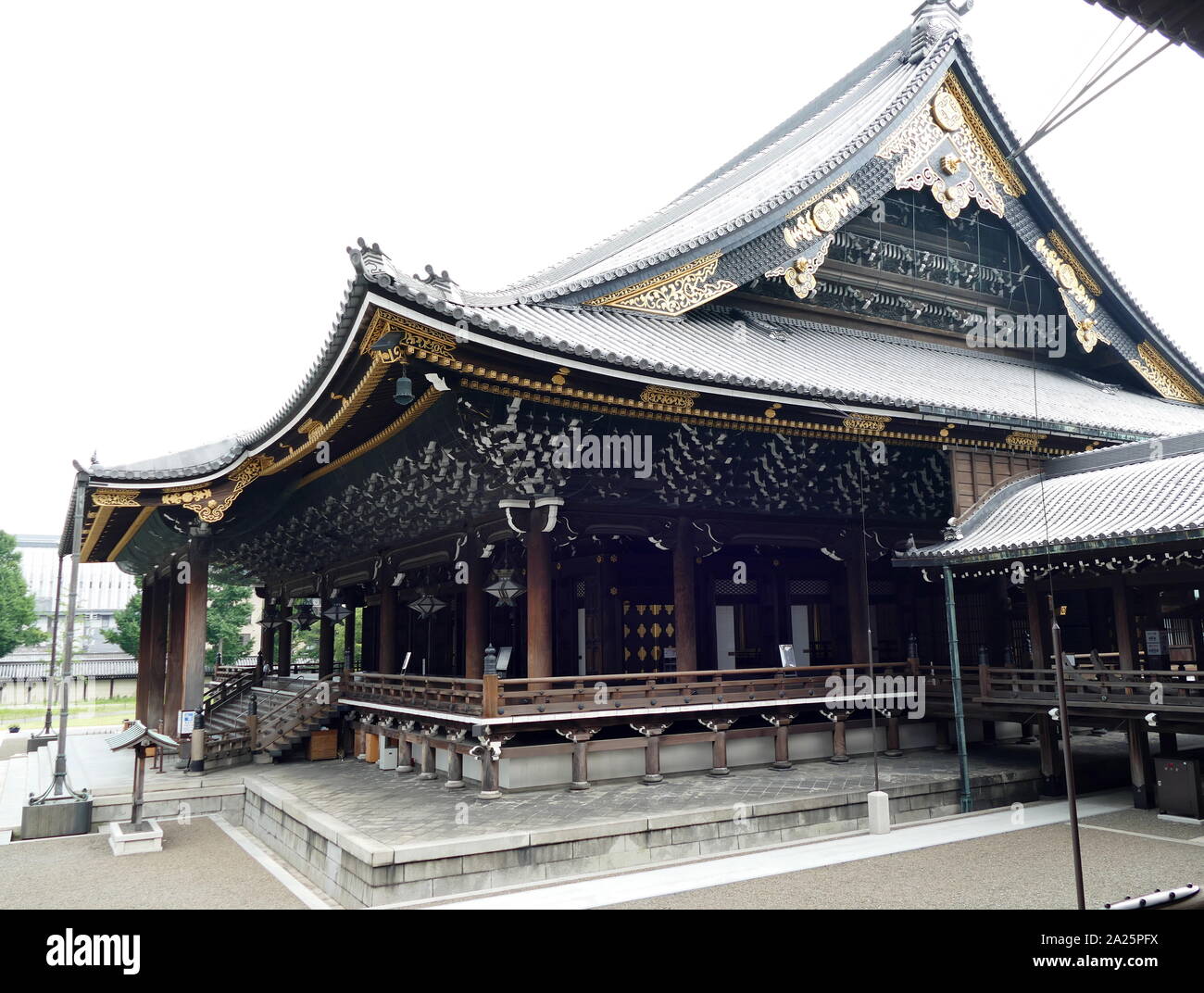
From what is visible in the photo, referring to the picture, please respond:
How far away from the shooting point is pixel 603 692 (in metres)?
14.0

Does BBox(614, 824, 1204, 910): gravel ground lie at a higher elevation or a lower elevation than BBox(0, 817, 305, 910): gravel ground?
higher

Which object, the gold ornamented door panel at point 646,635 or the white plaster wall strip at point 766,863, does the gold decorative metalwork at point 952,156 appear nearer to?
the gold ornamented door panel at point 646,635

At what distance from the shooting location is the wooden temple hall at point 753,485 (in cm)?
1368

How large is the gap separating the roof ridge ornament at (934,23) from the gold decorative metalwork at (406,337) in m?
16.5

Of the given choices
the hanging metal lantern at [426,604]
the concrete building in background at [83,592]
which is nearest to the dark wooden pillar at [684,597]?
the hanging metal lantern at [426,604]

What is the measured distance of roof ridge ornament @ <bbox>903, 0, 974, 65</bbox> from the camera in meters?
21.7

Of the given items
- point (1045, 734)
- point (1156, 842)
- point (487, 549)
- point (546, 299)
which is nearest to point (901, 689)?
point (1045, 734)

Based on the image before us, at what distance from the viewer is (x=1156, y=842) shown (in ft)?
38.4

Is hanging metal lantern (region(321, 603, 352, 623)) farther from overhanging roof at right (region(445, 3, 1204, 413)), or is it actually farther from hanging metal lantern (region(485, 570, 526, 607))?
hanging metal lantern (region(485, 570, 526, 607))

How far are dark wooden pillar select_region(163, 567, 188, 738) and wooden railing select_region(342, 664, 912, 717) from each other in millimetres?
7517

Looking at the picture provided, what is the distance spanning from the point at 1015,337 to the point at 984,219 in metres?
3.29

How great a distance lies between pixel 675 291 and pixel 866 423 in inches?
187

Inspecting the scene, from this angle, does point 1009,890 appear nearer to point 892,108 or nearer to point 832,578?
point 832,578

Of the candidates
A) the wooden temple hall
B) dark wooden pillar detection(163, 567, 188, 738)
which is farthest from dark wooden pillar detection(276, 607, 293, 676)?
the wooden temple hall
